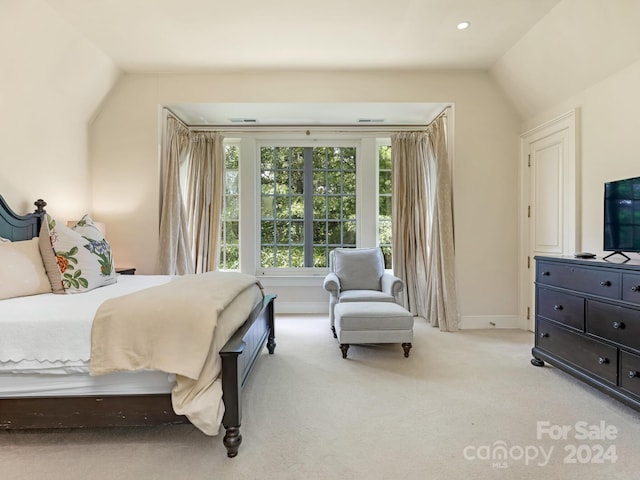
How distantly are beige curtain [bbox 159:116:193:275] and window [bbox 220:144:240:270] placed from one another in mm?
648

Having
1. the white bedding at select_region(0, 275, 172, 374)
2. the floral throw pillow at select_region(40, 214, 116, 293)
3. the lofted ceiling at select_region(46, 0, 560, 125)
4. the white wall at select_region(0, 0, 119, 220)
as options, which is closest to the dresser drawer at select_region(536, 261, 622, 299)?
the lofted ceiling at select_region(46, 0, 560, 125)

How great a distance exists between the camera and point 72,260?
7.80 ft

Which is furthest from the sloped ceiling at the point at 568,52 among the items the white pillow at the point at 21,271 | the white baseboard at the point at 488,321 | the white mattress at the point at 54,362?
the white pillow at the point at 21,271

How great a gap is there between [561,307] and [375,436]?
5.74 ft

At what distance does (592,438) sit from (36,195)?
438 centimetres

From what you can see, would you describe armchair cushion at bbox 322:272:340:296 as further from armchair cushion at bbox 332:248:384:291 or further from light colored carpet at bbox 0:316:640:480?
light colored carpet at bbox 0:316:640:480

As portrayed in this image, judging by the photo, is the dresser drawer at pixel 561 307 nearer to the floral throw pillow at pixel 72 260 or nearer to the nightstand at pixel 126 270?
the floral throw pillow at pixel 72 260

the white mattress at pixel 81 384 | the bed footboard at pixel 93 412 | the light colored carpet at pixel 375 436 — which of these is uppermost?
the white mattress at pixel 81 384

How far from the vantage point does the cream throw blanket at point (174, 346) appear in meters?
1.56

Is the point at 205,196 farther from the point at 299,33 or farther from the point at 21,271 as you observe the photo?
the point at 21,271

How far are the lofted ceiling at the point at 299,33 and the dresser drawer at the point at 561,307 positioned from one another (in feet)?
7.58

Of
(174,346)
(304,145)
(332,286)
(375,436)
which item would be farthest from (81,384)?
(304,145)

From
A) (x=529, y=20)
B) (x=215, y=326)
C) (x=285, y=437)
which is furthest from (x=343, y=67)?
(x=285, y=437)

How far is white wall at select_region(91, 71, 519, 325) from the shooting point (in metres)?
3.75
